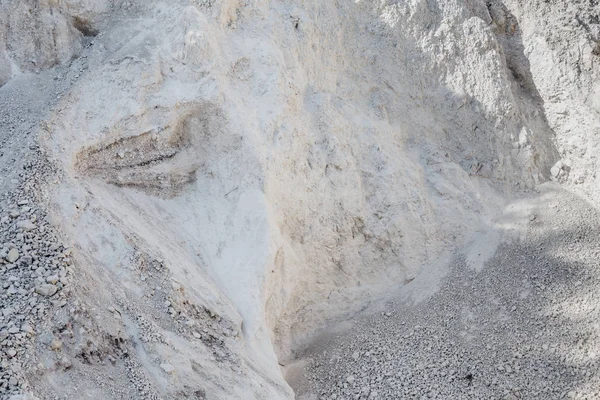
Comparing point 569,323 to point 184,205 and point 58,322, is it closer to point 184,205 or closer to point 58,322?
point 184,205

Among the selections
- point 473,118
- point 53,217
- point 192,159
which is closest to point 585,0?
point 473,118

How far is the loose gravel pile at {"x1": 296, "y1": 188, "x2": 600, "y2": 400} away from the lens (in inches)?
412

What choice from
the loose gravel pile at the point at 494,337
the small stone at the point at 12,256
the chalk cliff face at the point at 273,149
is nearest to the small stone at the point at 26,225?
the small stone at the point at 12,256

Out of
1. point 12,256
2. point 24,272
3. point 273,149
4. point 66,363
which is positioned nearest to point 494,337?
point 273,149

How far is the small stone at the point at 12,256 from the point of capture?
7.79 metres

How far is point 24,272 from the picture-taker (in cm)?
775

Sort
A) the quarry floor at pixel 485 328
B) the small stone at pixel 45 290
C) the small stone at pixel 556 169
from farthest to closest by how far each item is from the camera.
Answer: the small stone at pixel 556 169 < the quarry floor at pixel 485 328 < the small stone at pixel 45 290

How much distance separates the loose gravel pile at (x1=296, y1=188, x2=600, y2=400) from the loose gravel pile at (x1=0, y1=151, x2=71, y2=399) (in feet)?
13.6

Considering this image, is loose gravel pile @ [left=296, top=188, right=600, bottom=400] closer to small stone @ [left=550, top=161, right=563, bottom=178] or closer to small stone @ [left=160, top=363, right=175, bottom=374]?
small stone @ [left=550, top=161, right=563, bottom=178]

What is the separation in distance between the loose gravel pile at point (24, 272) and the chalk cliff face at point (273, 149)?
28 centimetres

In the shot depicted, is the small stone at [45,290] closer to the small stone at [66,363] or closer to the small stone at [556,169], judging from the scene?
the small stone at [66,363]

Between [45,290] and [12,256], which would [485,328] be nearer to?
Result: [45,290]

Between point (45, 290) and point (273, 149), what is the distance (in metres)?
4.35

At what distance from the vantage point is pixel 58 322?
24.7ft
